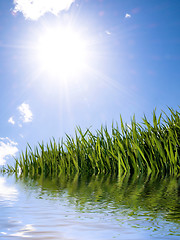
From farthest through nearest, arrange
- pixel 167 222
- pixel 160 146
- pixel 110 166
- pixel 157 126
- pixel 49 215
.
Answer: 1. pixel 157 126
2. pixel 110 166
3. pixel 160 146
4. pixel 49 215
5. pixel 167 222

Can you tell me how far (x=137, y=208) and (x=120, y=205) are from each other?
9 centimetres

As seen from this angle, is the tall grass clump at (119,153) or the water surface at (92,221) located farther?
the tall grass clump at (119,153)

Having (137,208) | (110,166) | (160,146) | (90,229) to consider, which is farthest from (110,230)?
(110,166)

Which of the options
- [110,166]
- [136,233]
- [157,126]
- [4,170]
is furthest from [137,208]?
[4,170]

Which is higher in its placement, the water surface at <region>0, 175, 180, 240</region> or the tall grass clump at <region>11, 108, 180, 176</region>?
the tall grass clump at <region>11, 108, 180, 176</region>

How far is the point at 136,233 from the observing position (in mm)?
629

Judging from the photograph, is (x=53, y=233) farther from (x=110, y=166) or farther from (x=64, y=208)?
(x=110, y=166)

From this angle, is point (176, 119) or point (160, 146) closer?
point (160, 146)

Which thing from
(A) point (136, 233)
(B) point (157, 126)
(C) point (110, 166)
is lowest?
(A) point (136, 233)

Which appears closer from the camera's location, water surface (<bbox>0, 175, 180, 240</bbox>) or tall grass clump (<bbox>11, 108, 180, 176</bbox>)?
water surface (<bbox>0, 175, 180, 240</bbox>)

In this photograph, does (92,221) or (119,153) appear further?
(119,153)

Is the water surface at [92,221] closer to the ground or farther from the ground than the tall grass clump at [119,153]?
closer to the ground

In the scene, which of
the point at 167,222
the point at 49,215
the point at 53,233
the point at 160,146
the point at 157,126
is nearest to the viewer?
the point at 53,233

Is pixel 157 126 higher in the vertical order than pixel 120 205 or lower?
higher
